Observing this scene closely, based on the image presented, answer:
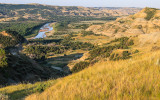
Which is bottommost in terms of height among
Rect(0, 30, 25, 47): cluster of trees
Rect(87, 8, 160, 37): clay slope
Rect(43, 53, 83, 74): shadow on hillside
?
Rect(43, 53, 83, 74): shadow on hillside

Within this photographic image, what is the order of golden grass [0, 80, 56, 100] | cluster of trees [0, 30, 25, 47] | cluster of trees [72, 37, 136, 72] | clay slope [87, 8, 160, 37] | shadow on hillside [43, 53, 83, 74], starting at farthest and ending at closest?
clay slope [87, 8, 160, 37] → cluster of trees [0, 30, 25, 47] → shadow on hillside [43, 53, 83, 74] → cluster of trees [72, 37, 136, 72] → golden grass [0, 80, 56, 100]

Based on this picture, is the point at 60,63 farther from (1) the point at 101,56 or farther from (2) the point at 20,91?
(2) the point at 20,91

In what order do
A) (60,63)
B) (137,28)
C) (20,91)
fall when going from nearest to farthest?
(20,91), (60,63), (137,28)

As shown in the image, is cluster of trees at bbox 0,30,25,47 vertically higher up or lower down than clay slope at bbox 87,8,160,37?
lower down

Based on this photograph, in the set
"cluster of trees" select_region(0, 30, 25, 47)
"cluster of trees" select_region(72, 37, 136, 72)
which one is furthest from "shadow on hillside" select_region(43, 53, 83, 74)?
"cluster of trees" select_region(0, 30, 25, 47)

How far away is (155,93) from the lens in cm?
391

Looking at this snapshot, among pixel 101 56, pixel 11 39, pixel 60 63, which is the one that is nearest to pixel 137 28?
pixel 101 56

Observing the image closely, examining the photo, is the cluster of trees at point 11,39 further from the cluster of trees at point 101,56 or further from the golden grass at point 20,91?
the golden grass at point 20,91

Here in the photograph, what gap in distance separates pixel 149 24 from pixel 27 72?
6463 inches

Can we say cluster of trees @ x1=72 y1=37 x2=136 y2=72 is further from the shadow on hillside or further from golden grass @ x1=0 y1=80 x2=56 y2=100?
A: golden grass @ x1=0 y1=80 x2=56 y2=100

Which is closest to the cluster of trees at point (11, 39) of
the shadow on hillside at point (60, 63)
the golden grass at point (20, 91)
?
the shadow on hillside at point (60, 63)

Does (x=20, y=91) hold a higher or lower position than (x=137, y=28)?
higher

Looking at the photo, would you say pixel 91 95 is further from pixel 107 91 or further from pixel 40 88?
pixel 40 88

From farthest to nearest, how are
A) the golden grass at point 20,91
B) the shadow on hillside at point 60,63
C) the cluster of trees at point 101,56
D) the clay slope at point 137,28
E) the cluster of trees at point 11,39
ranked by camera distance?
the clay slope at point 137,28 < the cluster of trees at point 11,39 < the shadow on hillside at point 60,63 < the cluster of trees at point 101,56 < the golden grass at point 20,91
